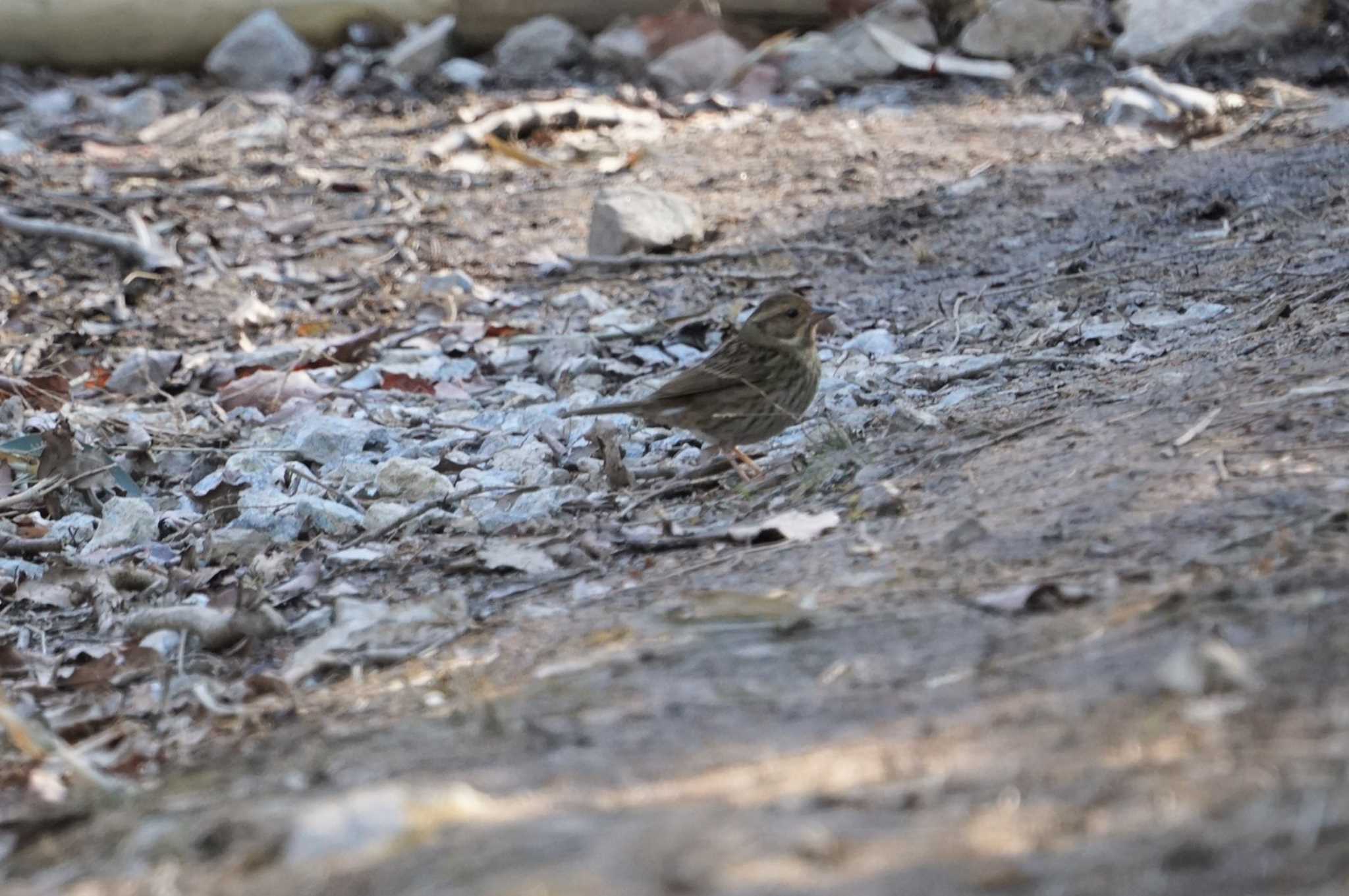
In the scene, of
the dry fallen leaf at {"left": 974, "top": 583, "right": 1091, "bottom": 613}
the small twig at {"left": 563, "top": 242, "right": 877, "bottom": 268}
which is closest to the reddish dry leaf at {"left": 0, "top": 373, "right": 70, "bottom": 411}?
the small twig at {"left": 563, "top": 242, "right": 877, "bottom": 268}

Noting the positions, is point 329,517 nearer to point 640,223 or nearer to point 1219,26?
point 640,223

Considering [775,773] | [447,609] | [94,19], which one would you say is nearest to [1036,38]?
[94,19]

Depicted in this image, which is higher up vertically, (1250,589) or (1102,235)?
(1250,589)

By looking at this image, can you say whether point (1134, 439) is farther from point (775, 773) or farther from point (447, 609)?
point (775, 773)

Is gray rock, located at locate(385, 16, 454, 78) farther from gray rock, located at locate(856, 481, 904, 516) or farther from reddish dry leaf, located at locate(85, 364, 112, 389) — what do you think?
gray rock, located at locate(856, 481, 904, 516)

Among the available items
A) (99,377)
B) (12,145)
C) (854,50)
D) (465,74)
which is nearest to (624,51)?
(465,74)

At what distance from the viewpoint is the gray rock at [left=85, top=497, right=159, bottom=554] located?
5.00 metres

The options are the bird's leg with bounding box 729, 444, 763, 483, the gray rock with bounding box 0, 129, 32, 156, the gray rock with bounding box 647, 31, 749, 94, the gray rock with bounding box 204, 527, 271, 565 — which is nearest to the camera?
the gray rock with bounding box 204, 527, 271, 565

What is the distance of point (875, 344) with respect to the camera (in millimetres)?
6406

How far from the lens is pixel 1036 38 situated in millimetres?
12047

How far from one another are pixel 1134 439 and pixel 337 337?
4441 mm

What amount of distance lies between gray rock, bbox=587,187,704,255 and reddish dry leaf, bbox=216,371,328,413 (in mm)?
1983

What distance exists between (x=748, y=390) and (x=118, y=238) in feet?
16.2

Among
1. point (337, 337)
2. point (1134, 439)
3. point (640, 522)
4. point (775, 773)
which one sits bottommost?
point (337, 337)
